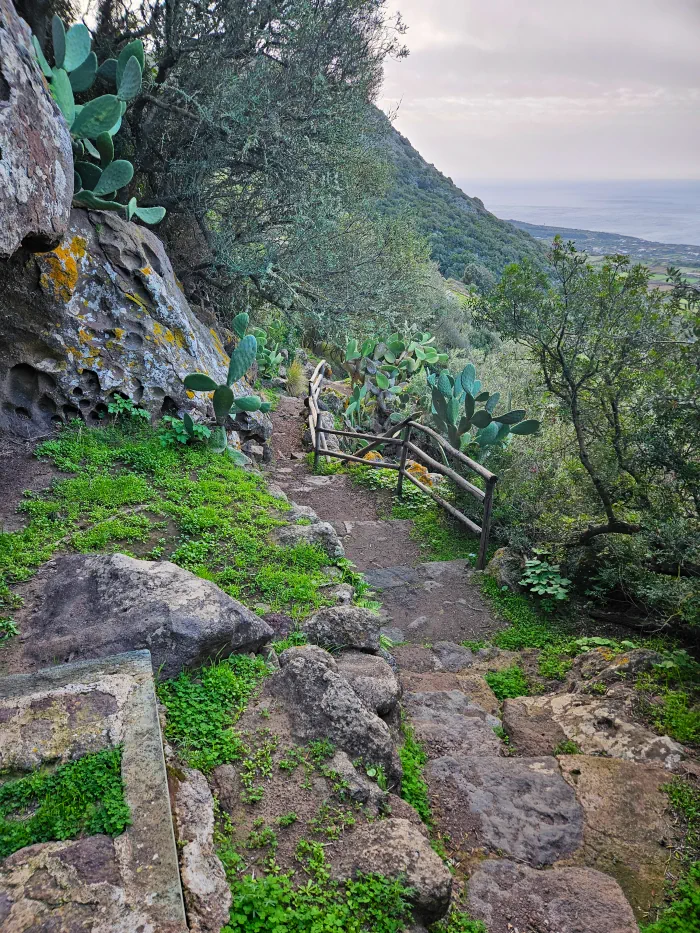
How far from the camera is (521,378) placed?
15.2 m

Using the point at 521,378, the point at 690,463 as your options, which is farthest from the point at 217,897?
the point at 521,378

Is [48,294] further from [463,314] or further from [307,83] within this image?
[463,314]

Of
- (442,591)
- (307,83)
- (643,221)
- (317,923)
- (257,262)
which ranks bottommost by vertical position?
(442,591)

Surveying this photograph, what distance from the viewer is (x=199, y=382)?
261 inches

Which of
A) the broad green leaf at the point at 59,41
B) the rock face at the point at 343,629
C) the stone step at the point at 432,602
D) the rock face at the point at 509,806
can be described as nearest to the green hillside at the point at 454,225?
the broad green leaf at the point at 59,41

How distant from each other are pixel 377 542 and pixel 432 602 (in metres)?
1.40

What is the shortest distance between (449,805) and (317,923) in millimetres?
1304

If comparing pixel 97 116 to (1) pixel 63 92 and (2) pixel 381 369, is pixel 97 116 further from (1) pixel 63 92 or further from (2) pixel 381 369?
(2) pixel 381 369

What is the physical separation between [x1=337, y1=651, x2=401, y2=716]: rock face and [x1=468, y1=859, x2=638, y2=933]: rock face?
0.93 metres

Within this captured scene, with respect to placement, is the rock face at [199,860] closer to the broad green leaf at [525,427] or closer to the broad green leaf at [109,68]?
the broad green leaf at [525,427]

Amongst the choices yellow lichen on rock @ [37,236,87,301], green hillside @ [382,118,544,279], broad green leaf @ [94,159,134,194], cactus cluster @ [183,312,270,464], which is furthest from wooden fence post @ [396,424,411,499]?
green hillside @ [382,118,544,279]

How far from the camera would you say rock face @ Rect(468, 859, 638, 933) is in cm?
239

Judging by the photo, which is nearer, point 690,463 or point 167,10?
point 690,463

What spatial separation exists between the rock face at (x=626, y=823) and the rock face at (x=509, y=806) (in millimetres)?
77
